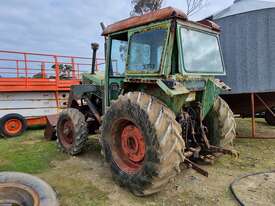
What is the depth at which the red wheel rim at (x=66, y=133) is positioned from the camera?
4793 millimetres

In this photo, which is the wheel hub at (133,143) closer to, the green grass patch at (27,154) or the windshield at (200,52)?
the windshield at (200,52)

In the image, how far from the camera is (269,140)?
5.79 m

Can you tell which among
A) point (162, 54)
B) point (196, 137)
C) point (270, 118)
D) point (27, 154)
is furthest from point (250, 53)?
point (27, 154)

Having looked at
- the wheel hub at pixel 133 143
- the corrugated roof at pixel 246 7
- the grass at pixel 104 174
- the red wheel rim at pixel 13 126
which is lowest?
the grass at pixel 104 174

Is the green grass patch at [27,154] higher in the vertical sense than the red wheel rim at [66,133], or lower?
lower

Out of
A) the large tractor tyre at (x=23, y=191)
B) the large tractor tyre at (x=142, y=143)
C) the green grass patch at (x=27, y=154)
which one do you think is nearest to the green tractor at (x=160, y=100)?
the large tractor tyre at (x=142, y=143)

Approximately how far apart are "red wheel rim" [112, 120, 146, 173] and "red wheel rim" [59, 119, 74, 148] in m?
1.51

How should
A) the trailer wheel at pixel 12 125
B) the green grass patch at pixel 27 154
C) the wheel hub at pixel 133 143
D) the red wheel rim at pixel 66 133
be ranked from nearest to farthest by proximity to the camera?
the wheel hub at pixel 133 143 < the green grass patch at pixel 27 154 < the red wheel rim at pixel 66 133 < the trailer wheel at pixel 12 125

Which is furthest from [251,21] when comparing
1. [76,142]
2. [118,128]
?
[76,142]

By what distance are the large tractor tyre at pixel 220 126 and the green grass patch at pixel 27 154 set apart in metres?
2.69

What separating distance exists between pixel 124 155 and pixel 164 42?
1581 millimetres

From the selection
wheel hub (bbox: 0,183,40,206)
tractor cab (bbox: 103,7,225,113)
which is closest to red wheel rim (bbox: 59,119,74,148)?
tractor cab (bbox: 103,7,225,113)

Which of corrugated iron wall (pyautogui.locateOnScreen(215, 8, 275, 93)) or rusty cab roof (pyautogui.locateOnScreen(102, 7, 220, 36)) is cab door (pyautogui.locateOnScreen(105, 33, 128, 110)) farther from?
corrugated iron wall (pyautogui.locateOnScreen(215, 8, 275, 93))

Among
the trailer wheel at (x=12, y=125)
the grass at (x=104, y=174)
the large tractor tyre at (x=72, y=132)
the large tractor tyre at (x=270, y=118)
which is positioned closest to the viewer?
the grass at (x=104, y=174)
